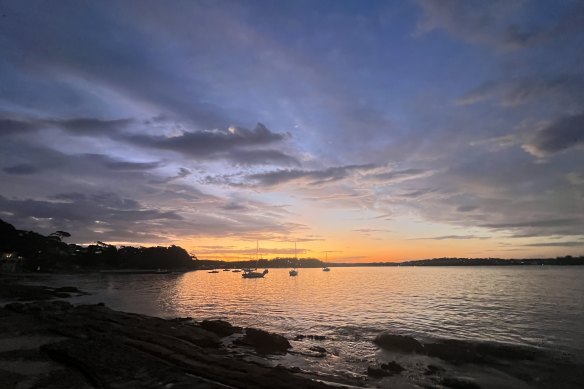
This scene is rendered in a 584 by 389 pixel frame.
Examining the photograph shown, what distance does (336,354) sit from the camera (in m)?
23.1

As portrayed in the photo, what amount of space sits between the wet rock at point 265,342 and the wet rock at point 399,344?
715 cm

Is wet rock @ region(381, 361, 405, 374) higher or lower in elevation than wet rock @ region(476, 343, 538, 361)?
higher

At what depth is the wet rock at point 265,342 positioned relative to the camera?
23.4 m

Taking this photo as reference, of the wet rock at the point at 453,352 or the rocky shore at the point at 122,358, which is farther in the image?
the wet rock at the point at 453,352

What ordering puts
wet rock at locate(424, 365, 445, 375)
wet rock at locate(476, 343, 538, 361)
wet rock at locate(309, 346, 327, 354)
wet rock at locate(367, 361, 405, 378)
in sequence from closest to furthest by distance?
wet rock at locate(367, 361, 405, 378), wet rock at locate(424, 365, 445, 375), wet rock at locate(476, 343, 538, 361), wet rock at locate(309, 346, 327, 354)

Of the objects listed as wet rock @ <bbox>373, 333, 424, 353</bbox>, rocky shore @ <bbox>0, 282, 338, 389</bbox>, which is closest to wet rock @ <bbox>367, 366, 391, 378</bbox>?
rocky shore @ <bbox>0, 282, 338, 389</bbox>

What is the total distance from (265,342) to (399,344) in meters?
9.87

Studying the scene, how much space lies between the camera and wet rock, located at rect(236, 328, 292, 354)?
23.4m

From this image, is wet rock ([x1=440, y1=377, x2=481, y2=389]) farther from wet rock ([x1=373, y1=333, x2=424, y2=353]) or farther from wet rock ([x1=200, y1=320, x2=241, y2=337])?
wet rock ([x1=200, y1=320, x2=241, y2=337])

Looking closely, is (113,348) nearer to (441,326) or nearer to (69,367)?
(69,367)

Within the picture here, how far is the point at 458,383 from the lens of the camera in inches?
681

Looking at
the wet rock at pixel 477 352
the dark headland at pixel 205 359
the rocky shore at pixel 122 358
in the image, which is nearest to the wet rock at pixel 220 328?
the dark headland at pixel 205 359

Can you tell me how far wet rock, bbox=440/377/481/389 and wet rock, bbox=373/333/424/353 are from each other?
6.28m

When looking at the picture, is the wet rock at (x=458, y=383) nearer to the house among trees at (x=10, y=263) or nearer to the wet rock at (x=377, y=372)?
the wet rock at (x=377, y=372)
